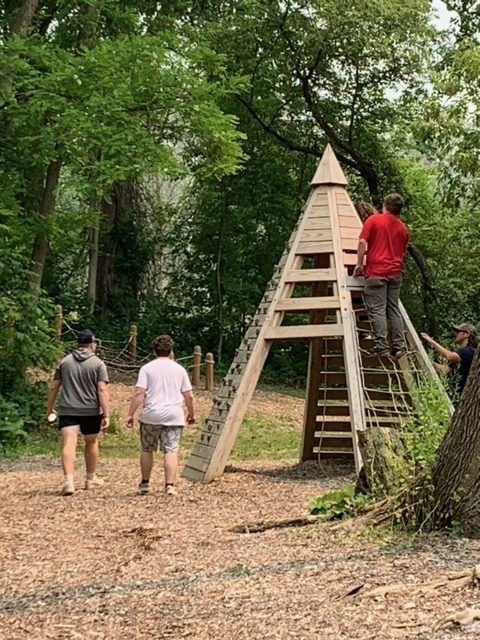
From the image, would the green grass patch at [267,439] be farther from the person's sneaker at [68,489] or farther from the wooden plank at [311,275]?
the person's sneaker at [68,489]

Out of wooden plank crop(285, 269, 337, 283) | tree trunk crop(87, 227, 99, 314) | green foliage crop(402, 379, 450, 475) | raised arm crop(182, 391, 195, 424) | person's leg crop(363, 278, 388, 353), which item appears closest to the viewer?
green foliage crop(402, 379, 450, 475)

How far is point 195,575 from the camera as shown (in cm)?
549

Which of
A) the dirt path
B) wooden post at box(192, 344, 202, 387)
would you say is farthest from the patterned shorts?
wooden post at box(192, 344, 202, 387)

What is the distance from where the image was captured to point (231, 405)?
10.1 metres

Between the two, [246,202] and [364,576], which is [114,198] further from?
[364,576]

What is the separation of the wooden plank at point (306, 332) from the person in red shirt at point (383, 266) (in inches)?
18.0

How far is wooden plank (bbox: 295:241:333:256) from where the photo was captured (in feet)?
34.8

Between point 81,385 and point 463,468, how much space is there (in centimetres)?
489

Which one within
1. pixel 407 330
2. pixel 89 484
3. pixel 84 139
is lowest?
pixel 89 484

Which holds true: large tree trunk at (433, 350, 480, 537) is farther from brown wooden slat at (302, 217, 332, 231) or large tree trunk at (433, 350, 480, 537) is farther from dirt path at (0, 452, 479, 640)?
brown wooden slat at (302, 217, 332, 231)

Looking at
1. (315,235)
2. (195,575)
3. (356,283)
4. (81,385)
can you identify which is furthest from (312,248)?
(195,575)

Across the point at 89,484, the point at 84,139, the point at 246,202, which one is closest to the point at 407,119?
the point at 246,202

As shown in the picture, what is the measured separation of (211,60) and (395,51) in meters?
10.2

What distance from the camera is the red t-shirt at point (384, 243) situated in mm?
9609
